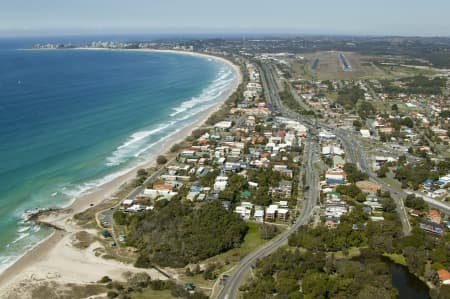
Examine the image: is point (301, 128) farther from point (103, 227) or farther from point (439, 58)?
point (439, 58)

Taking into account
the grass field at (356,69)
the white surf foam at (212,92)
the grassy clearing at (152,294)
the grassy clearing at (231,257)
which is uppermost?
the grass field at (356,69)

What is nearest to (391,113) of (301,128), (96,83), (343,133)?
(343,133)

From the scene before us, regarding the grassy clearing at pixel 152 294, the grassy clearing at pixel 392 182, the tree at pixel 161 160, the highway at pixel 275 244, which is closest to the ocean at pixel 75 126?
the tree at pixel 161 160

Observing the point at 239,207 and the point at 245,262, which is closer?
the point at 245,262

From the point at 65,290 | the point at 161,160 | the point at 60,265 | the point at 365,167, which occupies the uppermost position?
the point at 161,160

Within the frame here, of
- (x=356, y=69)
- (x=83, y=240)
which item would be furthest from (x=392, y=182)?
(x=356, y=69)

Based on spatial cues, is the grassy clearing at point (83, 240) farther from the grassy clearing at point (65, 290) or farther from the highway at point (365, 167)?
the highway at point (365, 167)

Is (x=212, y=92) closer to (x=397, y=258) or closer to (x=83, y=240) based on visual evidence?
(x=83, y=240)

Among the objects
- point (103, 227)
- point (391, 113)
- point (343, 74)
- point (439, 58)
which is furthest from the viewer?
point (439, 58)
